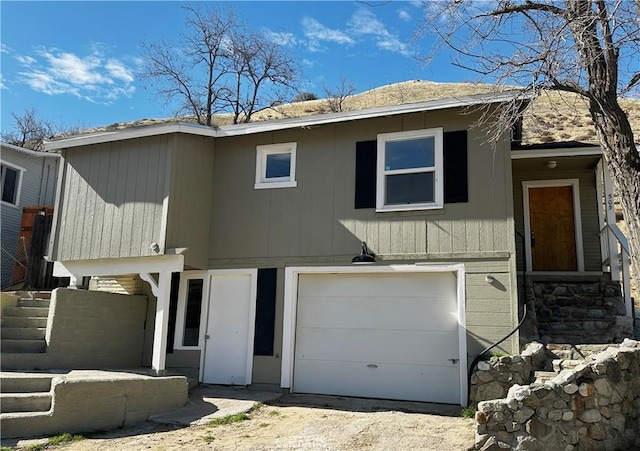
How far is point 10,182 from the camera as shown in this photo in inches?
603

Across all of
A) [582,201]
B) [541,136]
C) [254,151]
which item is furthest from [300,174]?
[541,136]

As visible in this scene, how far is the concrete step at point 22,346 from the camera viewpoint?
8242mm

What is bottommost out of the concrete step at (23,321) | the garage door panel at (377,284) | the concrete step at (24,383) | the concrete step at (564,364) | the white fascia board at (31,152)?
the concrete step at (24,383)

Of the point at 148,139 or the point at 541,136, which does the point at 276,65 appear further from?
the point at 148,139

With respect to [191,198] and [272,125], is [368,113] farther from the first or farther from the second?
[191,198]

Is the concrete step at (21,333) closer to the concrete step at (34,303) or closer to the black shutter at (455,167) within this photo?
the concrete step at (34,303)

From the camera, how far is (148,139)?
9.30 metres

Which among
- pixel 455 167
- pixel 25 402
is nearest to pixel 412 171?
pixel 455 167

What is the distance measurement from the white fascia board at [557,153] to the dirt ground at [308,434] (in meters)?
5.22

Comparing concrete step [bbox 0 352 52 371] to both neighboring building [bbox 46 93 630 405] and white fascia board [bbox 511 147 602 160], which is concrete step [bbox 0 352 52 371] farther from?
white fascia board [bbox 511 147 602 160]

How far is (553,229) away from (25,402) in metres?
9.81

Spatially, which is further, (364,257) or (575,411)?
(364,257)

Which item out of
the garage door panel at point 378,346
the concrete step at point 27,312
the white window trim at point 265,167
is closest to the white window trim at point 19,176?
the concrete step at point 27,312

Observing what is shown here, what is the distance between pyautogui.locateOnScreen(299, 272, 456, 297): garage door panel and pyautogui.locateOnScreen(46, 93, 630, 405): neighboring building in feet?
0.08
